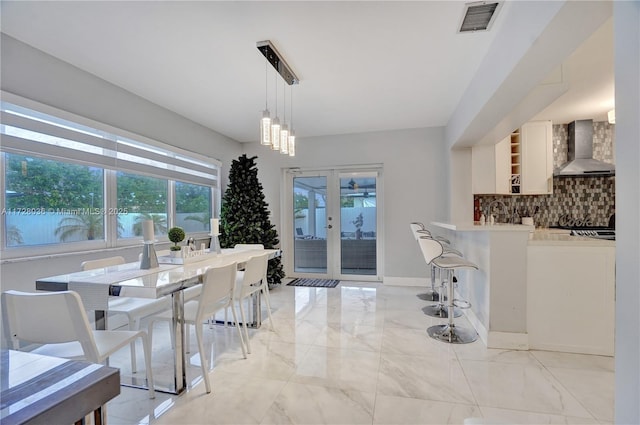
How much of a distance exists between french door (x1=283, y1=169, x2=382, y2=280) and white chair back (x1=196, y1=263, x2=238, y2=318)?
10.4ft

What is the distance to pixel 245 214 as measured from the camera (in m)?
4.54

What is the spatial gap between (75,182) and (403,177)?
4303 millimetres

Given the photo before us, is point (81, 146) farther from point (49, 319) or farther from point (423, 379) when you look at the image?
point (423, 379)

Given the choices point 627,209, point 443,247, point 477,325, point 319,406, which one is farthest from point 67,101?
point 477,325

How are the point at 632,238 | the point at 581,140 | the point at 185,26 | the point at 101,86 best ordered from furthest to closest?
1. the point at 581,140
2. the point at 101,86
3. the point at 185,26
4. the point at 632,238

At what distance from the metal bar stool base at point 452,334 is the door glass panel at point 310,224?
→ 8.91 ft

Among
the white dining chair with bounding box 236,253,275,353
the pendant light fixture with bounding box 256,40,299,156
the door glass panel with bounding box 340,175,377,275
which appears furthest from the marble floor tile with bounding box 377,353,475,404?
the door glass panel with bounding box 340,175,377,275

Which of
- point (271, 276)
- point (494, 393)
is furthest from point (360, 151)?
point (494, 393)

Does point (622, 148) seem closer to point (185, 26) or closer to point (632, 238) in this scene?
point (632, 238)

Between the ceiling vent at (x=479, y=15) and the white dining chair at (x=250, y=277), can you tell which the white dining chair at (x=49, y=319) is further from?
the ceiling vent at (x=479, y=15)

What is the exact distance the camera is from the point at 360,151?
5.20m

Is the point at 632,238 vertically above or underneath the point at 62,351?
above

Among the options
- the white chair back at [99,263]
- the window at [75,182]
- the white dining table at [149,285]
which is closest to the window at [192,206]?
the window at [75,182]

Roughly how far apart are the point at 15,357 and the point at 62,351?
1.32 metres
